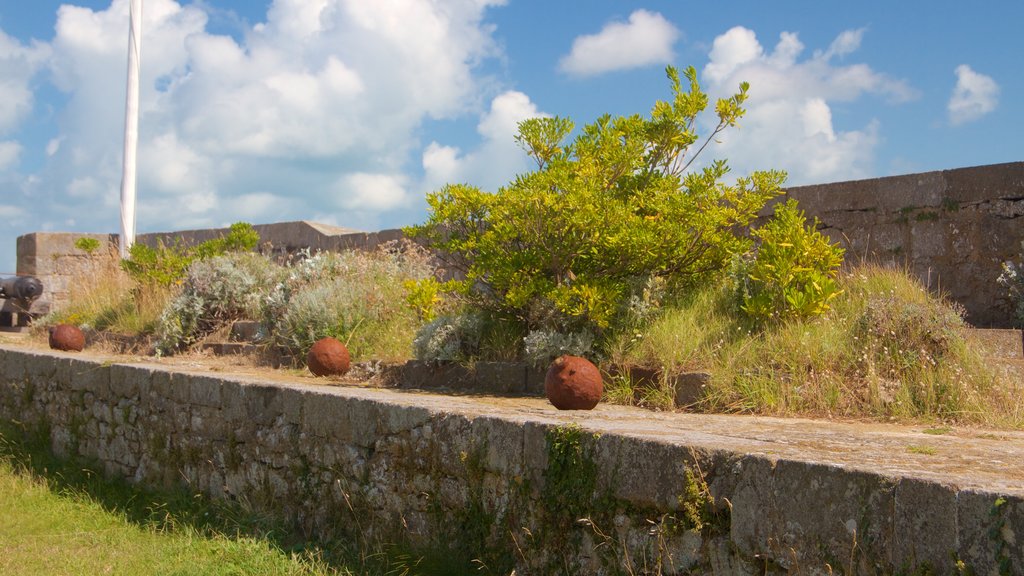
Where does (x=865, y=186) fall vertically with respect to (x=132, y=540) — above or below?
above

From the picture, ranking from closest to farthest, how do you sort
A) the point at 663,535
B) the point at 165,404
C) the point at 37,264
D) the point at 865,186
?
the point at 663,535
the point at 165,404
the point at 865,186
the point at 37,264

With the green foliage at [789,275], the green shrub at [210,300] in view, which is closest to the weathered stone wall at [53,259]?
the green shrub at [210,300]

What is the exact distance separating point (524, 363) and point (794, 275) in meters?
1.86

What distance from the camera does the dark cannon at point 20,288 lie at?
1441cm

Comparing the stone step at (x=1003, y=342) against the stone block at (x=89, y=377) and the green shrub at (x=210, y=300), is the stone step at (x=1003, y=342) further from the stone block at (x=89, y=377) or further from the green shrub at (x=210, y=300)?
the stone block at (x=89, y=377)

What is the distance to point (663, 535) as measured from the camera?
326 cm

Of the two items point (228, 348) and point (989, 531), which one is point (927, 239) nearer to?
point (989, 531)

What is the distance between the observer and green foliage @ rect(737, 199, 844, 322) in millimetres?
5707

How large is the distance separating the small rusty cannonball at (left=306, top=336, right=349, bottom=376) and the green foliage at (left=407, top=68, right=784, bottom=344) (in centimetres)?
105

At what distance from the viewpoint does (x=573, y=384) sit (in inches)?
189

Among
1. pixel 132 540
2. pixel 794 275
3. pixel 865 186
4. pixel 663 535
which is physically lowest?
pixel 132 540

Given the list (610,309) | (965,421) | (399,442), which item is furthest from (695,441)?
(610,309)

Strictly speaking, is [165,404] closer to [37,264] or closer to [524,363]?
[524,363]

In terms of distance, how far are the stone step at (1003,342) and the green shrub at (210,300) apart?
21.7 feet
